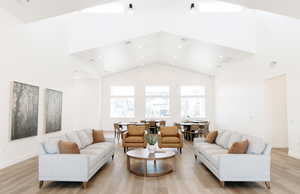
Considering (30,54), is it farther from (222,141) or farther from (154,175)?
(222,141)

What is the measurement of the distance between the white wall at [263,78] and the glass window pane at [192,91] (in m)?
2.48

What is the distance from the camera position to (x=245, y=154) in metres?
3.63

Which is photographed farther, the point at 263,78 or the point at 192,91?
the point at 192,91

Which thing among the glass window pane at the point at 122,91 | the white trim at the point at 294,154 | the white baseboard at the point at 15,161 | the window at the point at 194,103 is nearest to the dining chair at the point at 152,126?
the window at the point at 194,103

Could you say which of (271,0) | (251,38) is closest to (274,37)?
(251,38)

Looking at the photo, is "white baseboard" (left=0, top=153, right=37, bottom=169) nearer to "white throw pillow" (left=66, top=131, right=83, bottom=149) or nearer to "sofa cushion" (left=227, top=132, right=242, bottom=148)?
"white throw pillow" (left=66, top=131, right=83, bottom=149)

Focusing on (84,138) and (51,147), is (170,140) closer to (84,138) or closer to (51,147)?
(84,138)

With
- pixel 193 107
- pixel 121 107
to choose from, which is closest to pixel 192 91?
pixel 193 107

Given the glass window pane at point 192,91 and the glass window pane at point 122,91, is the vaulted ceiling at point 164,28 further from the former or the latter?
the glass window pane at point 122,91

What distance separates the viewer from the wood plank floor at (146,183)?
339cm

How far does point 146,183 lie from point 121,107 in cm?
944

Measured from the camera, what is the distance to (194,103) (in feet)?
42.4

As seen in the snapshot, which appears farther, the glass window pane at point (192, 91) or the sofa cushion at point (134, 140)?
the glass window pane at point (192, 91)

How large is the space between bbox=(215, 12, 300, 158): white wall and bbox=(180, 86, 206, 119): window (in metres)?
2.45
